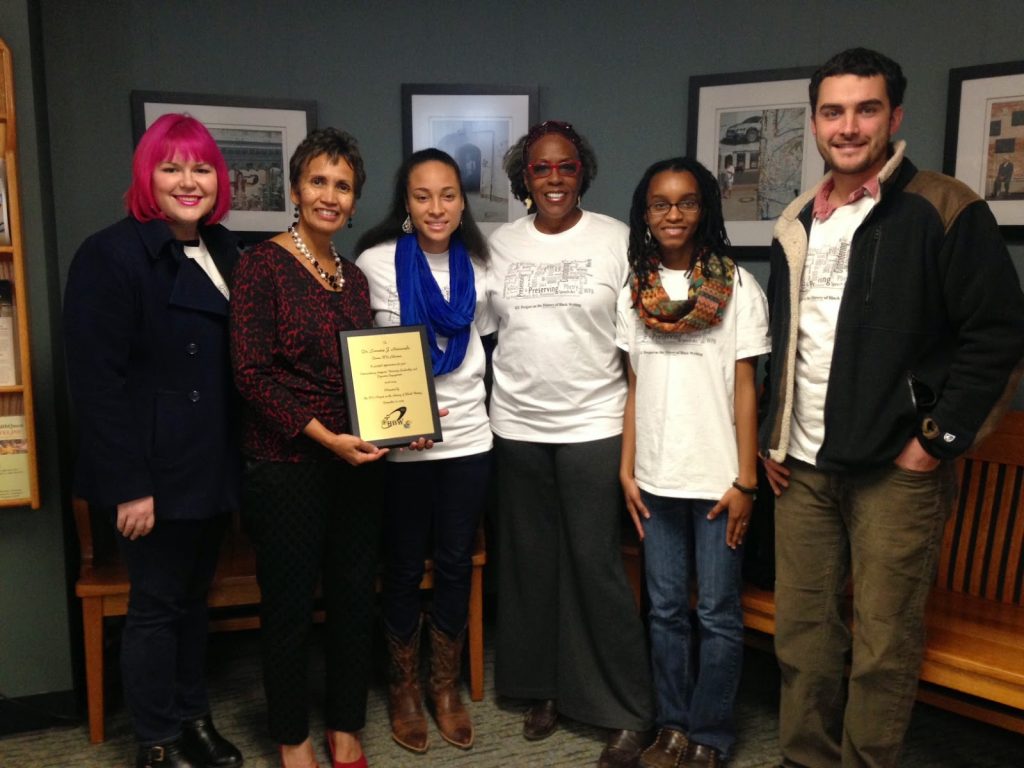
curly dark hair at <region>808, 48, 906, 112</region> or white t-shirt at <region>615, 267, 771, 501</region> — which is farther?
white t-shirt at <region>615, 267, 771, 501</region>

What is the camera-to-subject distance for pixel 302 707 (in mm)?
1984

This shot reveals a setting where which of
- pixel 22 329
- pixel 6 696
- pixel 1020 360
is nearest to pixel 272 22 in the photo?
pixel 22 329

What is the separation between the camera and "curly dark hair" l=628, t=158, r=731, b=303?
6.37 feet

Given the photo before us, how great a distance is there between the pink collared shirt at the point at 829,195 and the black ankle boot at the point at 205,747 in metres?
1.97

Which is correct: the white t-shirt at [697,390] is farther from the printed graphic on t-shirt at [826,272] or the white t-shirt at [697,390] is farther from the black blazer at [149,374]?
the black blazer at [149,374]

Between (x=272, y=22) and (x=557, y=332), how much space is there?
5.10 feet

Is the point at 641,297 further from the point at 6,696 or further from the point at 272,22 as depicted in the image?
the point at 6,696

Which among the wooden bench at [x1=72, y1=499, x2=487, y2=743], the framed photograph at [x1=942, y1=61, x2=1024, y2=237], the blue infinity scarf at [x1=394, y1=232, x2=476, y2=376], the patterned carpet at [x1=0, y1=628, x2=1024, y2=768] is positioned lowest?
the patterned carpet at [x1=0, y1=628, x2=1024, y2=768]

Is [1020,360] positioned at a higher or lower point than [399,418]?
higher

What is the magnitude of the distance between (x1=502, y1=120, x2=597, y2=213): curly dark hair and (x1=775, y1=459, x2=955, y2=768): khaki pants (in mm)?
936

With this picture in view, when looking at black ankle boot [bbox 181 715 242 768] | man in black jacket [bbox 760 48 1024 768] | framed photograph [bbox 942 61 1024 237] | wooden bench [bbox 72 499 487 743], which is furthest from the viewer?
framed photograph [bbox 942 61 1024 237]

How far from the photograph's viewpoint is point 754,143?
8.99 ft

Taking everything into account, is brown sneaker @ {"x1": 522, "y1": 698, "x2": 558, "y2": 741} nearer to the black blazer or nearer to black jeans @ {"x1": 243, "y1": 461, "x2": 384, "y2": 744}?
black jeans @ {"x1": 243, "y1": 461, "x2": 384, "y2": 744}

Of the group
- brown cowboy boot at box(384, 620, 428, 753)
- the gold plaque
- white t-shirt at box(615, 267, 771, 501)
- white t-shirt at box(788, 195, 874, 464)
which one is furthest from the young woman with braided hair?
brown cowboy boot at box(384, 620, 428, 753)
